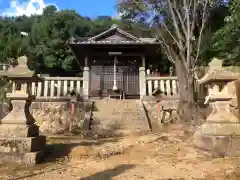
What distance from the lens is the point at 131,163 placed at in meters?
5.73

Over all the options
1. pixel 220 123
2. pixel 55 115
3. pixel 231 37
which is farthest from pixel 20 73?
pixel 231 37

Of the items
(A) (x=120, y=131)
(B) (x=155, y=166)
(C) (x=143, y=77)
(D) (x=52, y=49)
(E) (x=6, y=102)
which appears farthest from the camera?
(D) (x=52, y=49)

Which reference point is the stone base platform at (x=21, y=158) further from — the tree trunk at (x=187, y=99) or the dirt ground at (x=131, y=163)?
the tree trunk at (x=187, y=99)

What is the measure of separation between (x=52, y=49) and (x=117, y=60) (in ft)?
46.6

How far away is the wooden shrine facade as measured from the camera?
1593cm

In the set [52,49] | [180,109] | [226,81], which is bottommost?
[180,109]

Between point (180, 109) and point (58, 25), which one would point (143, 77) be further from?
point (58, 25)

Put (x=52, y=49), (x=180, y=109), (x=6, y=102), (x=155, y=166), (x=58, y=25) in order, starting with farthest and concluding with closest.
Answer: (x=58, y=25), (x=52, y=49), (x=6, y=102), (x=180, y=109), (x=155, y=166)

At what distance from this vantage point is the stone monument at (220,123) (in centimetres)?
583

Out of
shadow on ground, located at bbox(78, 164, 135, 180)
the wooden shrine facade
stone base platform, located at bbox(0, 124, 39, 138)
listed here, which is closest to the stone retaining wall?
the wooden shrine facade

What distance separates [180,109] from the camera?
10758 mm

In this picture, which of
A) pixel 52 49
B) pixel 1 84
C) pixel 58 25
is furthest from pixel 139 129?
Answer: pixel 58 25

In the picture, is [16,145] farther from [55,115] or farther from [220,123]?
[55,115]

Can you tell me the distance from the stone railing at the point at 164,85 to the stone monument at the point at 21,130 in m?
7.87
